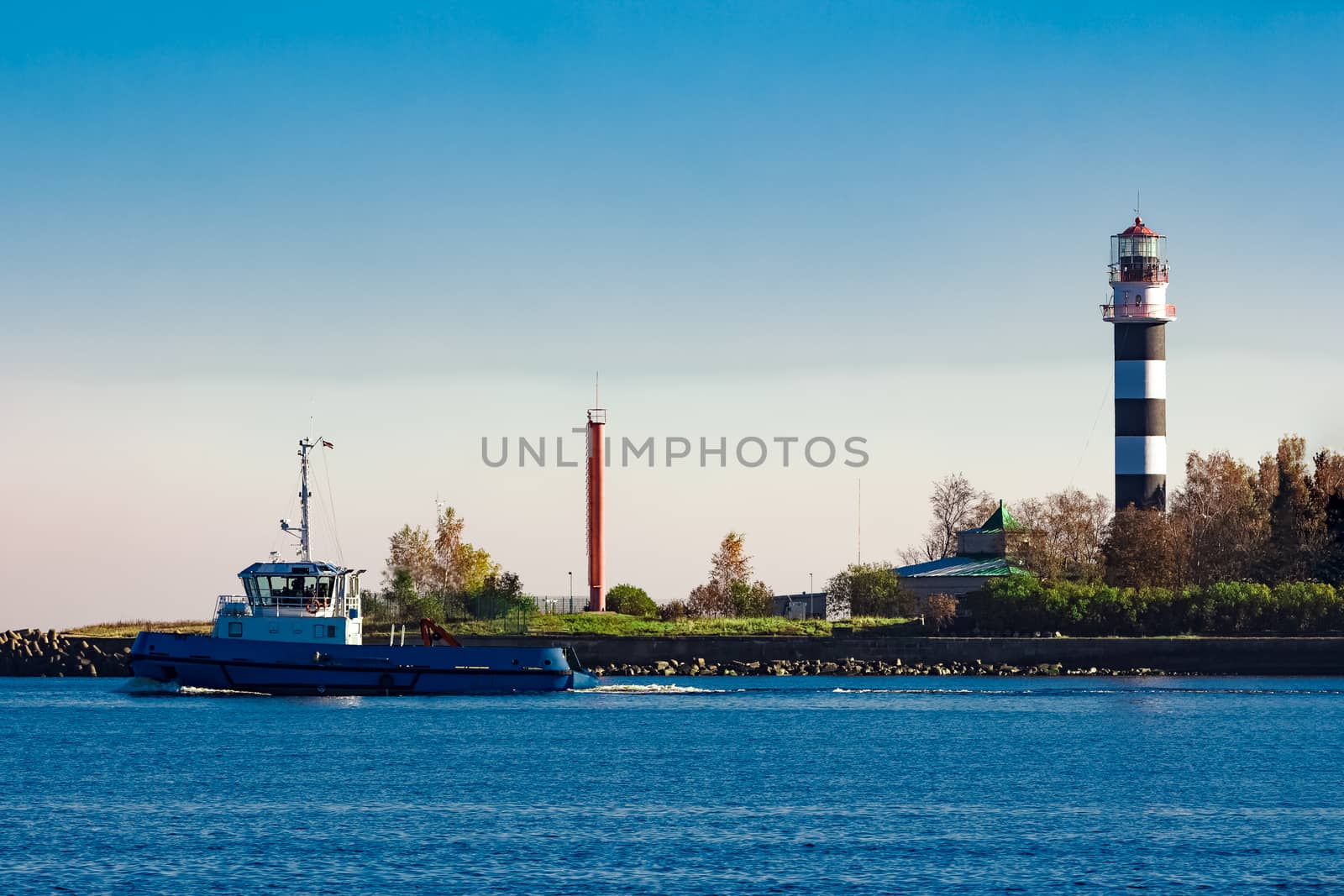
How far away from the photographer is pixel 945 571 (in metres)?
110

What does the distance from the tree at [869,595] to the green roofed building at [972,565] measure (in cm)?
102

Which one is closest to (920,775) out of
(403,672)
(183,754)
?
(183,754)

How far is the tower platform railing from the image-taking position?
338 ft

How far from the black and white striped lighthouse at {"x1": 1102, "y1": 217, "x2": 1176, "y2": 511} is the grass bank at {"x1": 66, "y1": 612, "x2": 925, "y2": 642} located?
14510mm

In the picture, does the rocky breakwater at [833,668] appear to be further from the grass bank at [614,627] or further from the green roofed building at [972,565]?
the green roofed building at [972,565]

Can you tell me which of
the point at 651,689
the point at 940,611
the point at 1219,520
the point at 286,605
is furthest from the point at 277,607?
the point at 1219,520

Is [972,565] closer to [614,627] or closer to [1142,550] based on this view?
[1142,550]

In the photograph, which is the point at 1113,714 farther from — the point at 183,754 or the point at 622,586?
the point at 622,586

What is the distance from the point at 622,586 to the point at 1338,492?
41999 mm

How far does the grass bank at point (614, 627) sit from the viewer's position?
100 m

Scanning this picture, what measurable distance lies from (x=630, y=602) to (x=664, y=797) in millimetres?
63074

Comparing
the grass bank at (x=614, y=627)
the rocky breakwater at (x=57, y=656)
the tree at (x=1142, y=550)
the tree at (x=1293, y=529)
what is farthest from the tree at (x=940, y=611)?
the rocky breakwater at (x=57, y=656)

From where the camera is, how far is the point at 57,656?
99.1 metres

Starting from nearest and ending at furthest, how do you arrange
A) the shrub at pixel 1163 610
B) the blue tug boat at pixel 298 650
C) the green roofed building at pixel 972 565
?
the blue tug boat at pixel 298 650 → the shrub at pixel 1163 610 → the green roofed building at pixel 972 565
